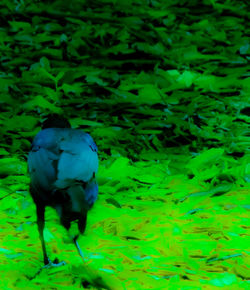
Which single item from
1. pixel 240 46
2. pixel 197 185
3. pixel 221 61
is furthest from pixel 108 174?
pixel 240 46

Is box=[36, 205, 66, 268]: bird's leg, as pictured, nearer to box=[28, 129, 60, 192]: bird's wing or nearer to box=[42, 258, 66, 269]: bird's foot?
box=[42, 258, 66, 269]: bird's foot

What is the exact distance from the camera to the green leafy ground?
2.71 m

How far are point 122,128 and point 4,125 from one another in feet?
2.44

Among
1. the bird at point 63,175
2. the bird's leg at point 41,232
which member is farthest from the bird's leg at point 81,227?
the bird's leg at point 41,232

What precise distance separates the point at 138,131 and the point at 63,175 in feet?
5.25

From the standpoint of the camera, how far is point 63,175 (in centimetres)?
257

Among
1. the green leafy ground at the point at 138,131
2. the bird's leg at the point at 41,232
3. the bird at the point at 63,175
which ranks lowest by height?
the green leafy ground at the point at 138,131

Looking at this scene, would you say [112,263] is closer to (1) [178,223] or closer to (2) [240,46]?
(1) [178,223]

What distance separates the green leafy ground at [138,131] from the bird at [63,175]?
21 cm

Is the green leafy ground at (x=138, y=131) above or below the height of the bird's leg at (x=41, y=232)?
below

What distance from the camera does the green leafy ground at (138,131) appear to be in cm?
271

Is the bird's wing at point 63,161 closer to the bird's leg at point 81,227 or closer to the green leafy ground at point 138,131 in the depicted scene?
the bird's leg at point 81,227

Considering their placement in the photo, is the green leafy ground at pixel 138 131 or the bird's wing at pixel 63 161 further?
the green leafy ground at pixel 138 131

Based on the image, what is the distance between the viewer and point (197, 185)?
3.48 metres
